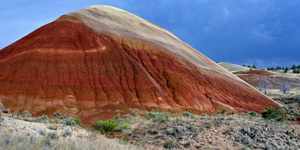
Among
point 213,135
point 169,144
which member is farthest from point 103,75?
point 213,135

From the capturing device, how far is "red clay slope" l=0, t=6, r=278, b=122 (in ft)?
80.9

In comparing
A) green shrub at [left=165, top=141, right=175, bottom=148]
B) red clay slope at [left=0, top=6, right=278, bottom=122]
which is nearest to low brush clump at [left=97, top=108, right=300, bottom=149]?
green shrub at [left=165, top=141, right=175, bottom=148]

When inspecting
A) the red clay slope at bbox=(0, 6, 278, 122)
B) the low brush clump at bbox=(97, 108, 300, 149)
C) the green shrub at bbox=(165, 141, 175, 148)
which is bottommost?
the green shrub at bbox=(165, 141, 175, 148)

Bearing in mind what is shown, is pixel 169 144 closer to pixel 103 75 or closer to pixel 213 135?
pixel 213 135

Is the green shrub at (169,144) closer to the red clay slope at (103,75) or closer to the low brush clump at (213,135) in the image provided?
the low brush clump at (213,135)

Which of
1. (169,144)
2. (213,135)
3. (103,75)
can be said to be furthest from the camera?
(103,75)

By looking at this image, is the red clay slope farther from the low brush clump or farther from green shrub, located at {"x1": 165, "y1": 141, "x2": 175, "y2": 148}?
green shrub, located at {"x1": 165, "y1": 141, "x2": 175, "y2": 148}

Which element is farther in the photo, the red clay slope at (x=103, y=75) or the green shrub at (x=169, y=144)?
the red clay slope at (x=103, y=75)

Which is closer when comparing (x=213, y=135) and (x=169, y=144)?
(x=169, y=144)

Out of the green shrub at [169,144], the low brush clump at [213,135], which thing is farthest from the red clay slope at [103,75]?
the green shrub at [169,144]

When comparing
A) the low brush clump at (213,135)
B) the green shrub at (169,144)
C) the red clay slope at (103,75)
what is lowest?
the green shrub at (169,144)

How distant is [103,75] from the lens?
92.9 feet

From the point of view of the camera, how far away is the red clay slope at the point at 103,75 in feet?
80.9

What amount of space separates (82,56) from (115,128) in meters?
17.4
